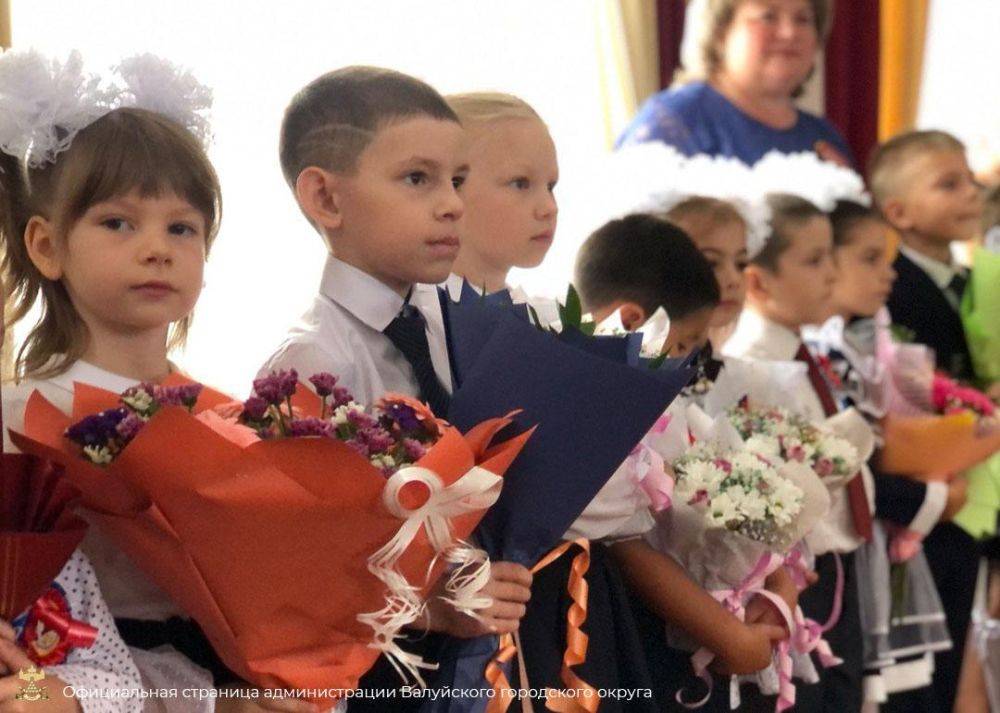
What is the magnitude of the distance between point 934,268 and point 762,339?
1224mm

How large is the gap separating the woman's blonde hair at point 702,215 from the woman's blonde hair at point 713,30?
154 centimetres

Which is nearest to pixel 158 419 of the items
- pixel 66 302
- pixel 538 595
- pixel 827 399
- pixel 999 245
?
pixel 66 302

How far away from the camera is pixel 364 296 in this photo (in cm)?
255

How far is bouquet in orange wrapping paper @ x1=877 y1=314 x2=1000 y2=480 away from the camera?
4.17 m

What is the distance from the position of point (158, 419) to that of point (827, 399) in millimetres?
2368

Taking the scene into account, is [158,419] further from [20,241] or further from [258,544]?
[20,241]

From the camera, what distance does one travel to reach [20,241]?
2357 millimetres

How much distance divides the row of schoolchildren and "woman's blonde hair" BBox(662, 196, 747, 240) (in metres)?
0.15

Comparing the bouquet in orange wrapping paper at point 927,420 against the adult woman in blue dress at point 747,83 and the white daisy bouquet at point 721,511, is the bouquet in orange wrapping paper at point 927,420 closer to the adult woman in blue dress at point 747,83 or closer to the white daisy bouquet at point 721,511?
the adult woman in blue dress at point 747,83

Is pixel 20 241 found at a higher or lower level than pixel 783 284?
higher

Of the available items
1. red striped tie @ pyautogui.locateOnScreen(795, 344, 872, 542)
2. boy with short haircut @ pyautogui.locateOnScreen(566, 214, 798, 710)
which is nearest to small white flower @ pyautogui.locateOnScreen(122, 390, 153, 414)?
boy with short haircut @ pyautogui.locateOnScreen(566, 214, 798, 710)

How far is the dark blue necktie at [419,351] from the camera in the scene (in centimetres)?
245

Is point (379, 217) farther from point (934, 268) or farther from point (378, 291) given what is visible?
point (934, 268)

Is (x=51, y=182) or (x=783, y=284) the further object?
(x=783, y=284)
